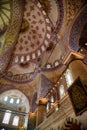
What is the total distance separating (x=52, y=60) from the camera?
1030 cm

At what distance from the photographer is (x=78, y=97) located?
13.3 ft

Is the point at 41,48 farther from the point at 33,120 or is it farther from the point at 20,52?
the point at 33,120

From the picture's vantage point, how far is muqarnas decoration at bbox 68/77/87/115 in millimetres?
3784

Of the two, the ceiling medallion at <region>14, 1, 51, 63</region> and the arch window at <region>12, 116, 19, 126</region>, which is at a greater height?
the ceiling medallion at <region>14, 1, 51, 63</region>

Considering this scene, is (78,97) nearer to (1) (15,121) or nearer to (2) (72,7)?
(2) (72,7)

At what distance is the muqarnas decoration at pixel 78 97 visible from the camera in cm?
378

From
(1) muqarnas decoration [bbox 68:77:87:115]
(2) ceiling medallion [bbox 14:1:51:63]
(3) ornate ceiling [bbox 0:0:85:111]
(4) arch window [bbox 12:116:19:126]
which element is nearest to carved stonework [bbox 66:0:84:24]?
(3) ornate ceiling [bbox 0:0:85:111]

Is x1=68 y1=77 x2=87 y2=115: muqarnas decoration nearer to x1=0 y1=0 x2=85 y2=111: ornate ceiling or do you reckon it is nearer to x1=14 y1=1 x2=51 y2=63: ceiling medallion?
x1=0 y1=0 x2=85 y2=111: ornate ceiling

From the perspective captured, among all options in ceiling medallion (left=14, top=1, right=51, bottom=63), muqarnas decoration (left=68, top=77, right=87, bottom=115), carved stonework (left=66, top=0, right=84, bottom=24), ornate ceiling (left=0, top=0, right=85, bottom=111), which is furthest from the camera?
ceiling medallion (left=14, top=1, right=51, bottom=63)

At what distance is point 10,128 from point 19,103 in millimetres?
3174

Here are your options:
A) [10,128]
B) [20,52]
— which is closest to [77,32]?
[20,52]

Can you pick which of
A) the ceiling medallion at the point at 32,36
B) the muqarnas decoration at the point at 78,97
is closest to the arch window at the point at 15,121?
the ceiling medallion at the point at 32,36

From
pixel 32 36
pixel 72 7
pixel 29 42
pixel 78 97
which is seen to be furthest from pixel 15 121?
pixel 72 7

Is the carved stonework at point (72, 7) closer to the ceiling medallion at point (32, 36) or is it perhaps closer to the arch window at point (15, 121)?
the ceiling medallion at point (32, 36)
